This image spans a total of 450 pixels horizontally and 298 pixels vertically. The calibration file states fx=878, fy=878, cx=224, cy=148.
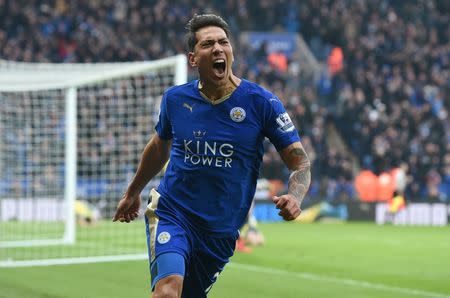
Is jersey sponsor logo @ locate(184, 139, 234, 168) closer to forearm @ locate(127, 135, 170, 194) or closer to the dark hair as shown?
forearm @ locate(127, 135, 170, 194)

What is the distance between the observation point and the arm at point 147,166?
215 inches

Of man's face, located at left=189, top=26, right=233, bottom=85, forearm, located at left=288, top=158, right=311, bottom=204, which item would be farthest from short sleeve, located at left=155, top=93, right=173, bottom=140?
forearm, located at left=288, top=158, right=311, bottom=204

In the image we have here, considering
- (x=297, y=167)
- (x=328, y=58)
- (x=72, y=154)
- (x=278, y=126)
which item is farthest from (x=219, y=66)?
(x=328, y=58)

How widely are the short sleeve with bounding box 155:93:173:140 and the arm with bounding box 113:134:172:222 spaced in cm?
4

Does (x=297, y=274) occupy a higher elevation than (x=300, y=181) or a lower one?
lower

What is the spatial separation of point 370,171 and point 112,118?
1139 centimetres

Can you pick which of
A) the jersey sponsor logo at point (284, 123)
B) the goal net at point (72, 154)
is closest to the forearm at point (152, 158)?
the jersey sponsor logo at point (284, 123)

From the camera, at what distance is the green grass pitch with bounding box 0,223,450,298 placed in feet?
30.9

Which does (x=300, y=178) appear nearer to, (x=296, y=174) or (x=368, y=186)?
(x=296, y=174)

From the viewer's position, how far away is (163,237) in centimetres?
503

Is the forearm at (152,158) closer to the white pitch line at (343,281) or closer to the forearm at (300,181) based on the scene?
the forearm at (300,181)

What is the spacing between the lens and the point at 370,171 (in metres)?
26.2

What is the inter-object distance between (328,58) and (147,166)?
88.6 ft

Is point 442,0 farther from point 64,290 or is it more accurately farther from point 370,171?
point 64,290
